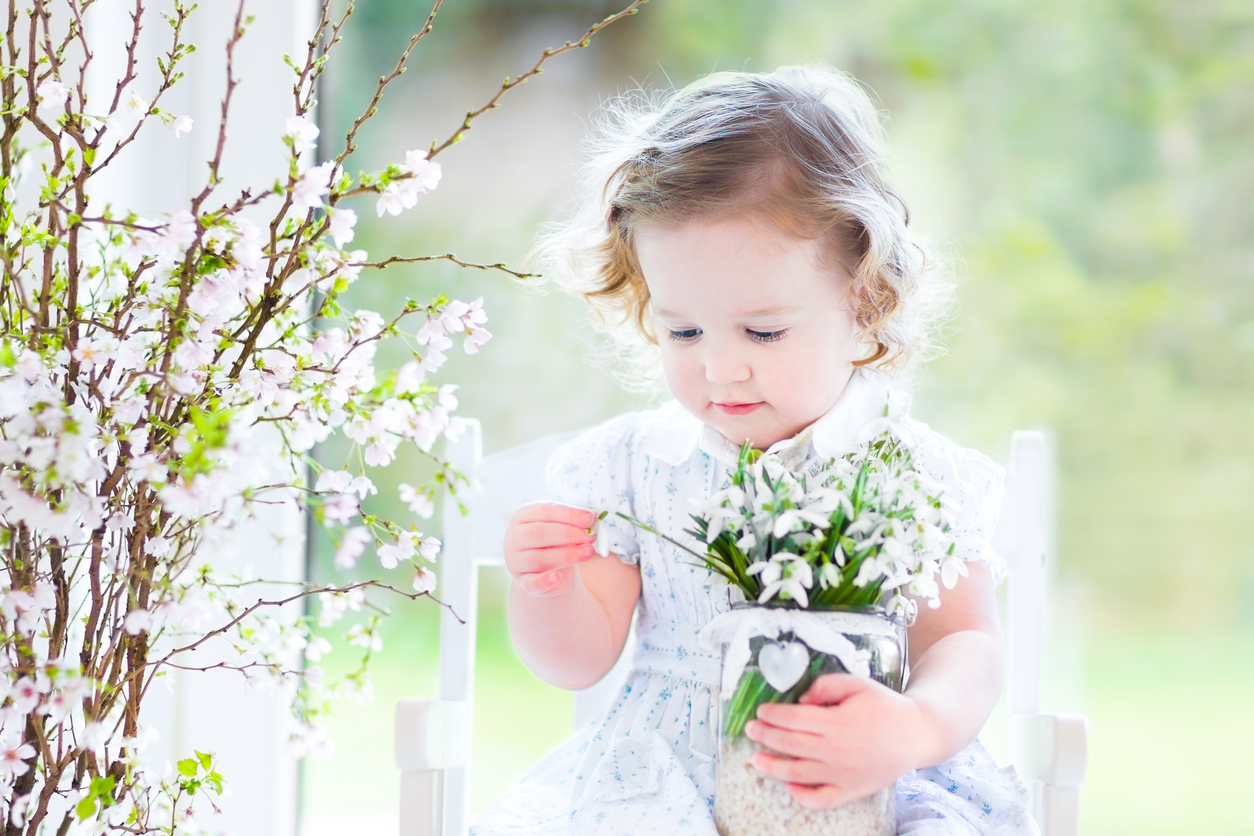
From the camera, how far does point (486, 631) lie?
1383 millimetres

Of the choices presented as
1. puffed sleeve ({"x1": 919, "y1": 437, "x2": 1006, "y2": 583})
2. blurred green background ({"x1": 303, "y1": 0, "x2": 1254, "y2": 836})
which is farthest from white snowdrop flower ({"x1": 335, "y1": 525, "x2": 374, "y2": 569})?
blurred green background ({"x1": 303, "y1": 0, "x2": 1254, "y2": 836})

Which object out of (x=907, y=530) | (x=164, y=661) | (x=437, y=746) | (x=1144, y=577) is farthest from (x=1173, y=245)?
(x=164, y=661)

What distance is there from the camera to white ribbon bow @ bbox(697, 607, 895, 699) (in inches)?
27.2

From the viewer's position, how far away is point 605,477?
3.53 ft

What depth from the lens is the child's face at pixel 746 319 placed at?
87 centimetres

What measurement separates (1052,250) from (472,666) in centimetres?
92

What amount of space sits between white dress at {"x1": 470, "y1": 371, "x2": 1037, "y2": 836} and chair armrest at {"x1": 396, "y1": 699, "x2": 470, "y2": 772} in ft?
0.23

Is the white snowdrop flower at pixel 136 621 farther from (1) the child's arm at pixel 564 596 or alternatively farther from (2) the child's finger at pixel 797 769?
(2) the child's finger at pixel 797 769

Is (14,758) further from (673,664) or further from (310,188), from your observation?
(673,664)

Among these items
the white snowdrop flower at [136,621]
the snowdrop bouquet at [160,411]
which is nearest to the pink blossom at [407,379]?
the snowdrop bouquet at [160,411]

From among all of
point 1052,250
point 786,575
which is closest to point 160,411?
point 786,575

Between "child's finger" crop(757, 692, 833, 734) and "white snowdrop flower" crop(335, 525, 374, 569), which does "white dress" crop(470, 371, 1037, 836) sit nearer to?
"child's finger" crop(757, 692, 833, 734)

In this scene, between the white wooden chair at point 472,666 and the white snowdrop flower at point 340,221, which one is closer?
the white snowdrop flower at point 340,221

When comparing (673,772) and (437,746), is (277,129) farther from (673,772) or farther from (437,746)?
(673,772)
